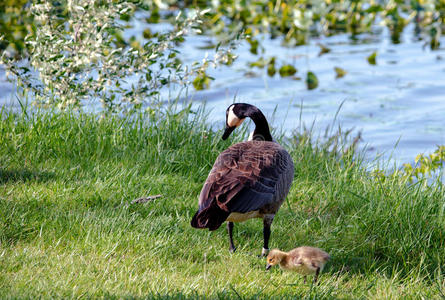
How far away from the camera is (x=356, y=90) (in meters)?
12.8

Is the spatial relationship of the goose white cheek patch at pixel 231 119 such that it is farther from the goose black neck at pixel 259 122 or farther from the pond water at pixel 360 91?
the pond water at pixel 360 91

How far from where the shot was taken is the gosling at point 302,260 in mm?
4375

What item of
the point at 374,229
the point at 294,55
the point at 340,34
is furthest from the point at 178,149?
the point at 340,34

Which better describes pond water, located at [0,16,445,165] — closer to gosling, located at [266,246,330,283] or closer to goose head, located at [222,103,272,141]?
goose head, located at [222,103,272,141]

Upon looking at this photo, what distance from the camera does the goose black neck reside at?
5.72m

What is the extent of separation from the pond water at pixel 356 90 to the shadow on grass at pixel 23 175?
14.0 ft

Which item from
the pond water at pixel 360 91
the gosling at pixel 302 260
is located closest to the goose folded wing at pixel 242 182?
the gosling at pixel 302 260

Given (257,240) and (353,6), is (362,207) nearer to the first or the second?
(257,240)

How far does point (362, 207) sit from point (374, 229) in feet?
1.01

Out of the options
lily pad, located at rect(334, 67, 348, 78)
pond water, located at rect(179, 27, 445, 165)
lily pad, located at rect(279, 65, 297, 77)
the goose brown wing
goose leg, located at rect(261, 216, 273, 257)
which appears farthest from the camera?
lily pad, located at rect(279, 65, 297, 77)

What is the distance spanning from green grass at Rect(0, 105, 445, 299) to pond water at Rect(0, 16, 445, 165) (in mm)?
3342

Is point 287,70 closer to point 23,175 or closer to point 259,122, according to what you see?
point 259,122

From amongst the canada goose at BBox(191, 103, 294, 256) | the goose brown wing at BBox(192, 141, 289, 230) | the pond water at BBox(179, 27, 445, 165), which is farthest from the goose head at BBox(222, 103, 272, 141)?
the pond water at BBox(179, 27, 445, 165)

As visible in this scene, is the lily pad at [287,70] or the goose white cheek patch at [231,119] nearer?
the goose white cheek patch at [231,119]
